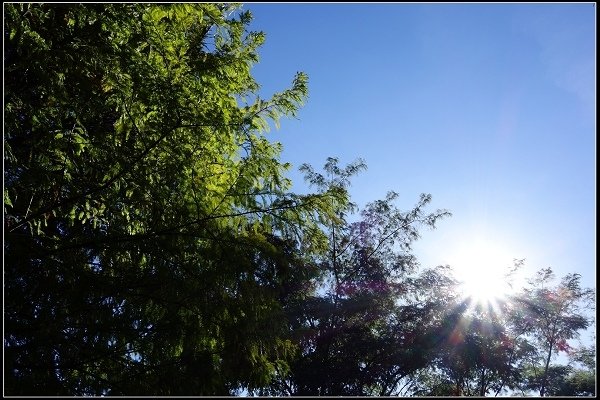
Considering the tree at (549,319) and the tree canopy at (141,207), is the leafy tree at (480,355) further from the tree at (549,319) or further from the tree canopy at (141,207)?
the tree canopy at (141,207)

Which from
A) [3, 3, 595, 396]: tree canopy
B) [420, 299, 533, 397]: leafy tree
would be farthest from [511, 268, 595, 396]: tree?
[3, 3, 595, 396]: tree canopy

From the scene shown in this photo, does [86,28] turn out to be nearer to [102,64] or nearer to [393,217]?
[102,64]

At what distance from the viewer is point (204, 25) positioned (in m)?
6.22

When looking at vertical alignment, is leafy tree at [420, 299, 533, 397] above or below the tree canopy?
below

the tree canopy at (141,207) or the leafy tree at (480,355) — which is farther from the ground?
the tree canopy at (141,207)

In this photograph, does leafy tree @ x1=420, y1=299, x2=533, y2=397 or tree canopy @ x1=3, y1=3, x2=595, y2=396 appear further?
leafy tree @ x1=420, y1=299, x2=533, y2=397

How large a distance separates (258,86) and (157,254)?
3.12 metres

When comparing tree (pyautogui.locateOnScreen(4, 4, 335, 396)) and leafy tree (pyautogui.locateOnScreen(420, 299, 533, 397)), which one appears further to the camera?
leafy tree (pyautogui.locateOnScreen(420, 299, 533, 397))

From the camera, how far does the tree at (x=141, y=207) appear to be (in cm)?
467

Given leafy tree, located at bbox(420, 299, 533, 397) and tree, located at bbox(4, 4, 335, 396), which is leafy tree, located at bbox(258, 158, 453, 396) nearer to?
leafy tree, located at bbox(420, 299, 533, 397)

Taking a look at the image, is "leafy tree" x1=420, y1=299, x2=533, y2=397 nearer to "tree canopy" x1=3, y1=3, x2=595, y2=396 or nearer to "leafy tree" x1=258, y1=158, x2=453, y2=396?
"leafy tree" x1=258, y1=158, x2=453, y2=396

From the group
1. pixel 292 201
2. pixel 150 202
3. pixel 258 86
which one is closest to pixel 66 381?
pixel 150 202

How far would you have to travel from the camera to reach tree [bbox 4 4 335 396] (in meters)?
4.67

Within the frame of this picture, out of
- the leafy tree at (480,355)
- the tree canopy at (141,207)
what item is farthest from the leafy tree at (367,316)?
the tree canopy at (141,207)
